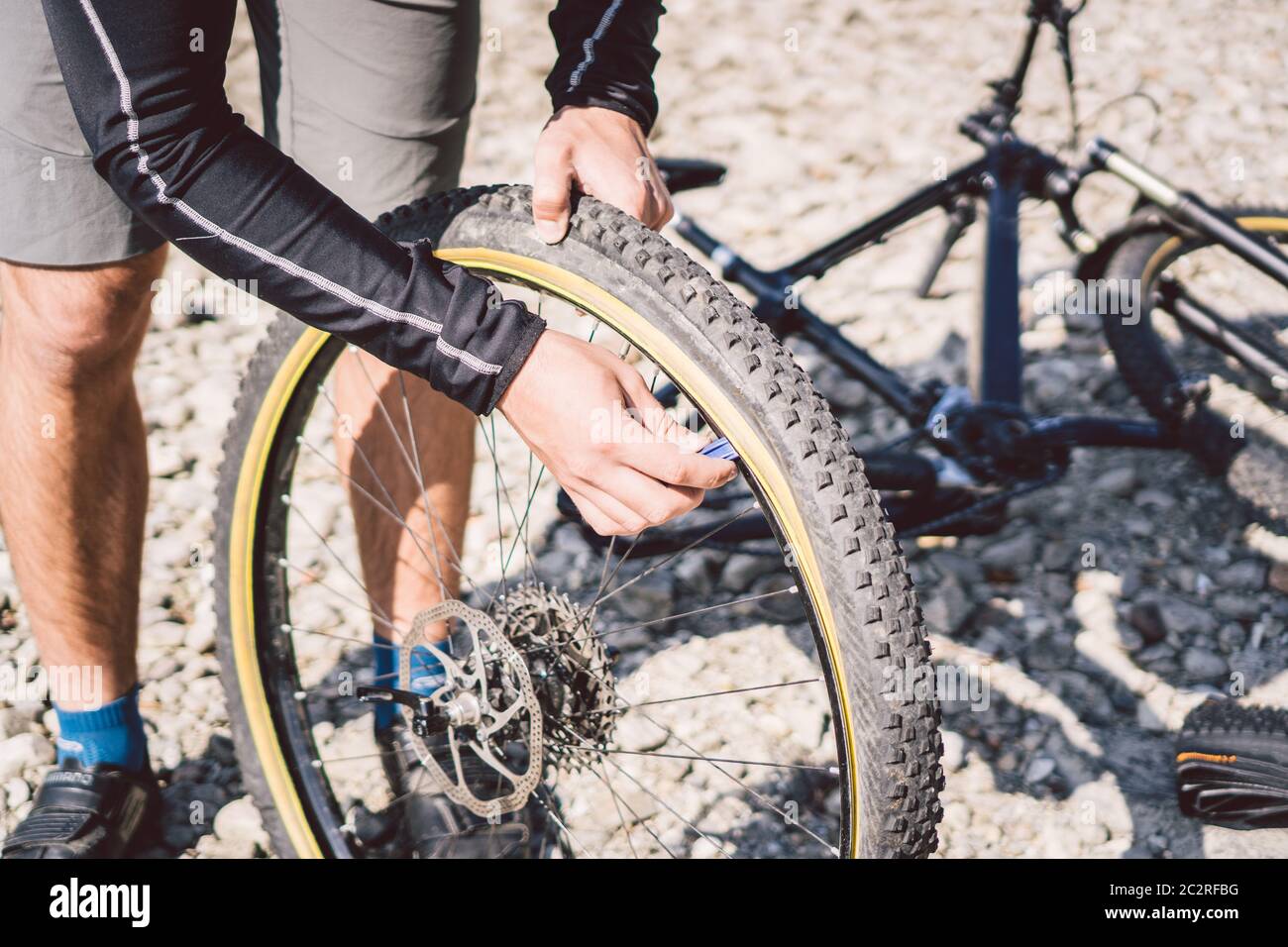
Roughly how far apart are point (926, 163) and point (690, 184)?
1900 mm

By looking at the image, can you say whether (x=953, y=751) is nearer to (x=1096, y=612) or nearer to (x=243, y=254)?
(x=1096, y=612)

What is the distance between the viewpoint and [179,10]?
1312 mm

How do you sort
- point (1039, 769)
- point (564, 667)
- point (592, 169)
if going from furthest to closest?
point (1039, 769), point (564, 667), point (592, 169)

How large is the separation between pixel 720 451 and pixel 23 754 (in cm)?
165

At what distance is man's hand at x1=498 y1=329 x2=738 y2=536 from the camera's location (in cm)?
138

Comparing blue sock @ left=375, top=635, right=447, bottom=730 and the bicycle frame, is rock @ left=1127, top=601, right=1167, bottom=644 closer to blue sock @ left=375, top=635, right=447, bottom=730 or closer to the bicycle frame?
the bicycle frame

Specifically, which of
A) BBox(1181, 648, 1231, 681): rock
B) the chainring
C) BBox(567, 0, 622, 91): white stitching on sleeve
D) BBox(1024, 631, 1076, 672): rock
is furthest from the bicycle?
BBox(1181, 648, 1231, 681): rock

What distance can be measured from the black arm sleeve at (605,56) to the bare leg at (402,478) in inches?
25.7

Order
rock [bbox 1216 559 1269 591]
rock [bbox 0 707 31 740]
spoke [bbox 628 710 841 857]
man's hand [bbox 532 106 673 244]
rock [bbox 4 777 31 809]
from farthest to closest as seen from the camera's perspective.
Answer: rock [bbox 1216 559 1269 591] → rock [bbox 0 707 31 740] → rock [bbox 4 777 31 809] → spoke [bbox 628 710 841 857] → man's hand [bbox 532 106 673 244]

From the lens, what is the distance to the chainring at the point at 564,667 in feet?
5.61

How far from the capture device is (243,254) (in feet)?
4.50

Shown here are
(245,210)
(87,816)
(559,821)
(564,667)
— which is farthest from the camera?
(87,816)

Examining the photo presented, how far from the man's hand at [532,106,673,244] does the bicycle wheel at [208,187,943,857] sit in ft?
0.12

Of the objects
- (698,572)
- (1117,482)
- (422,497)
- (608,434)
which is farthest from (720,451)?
(1117,482)
